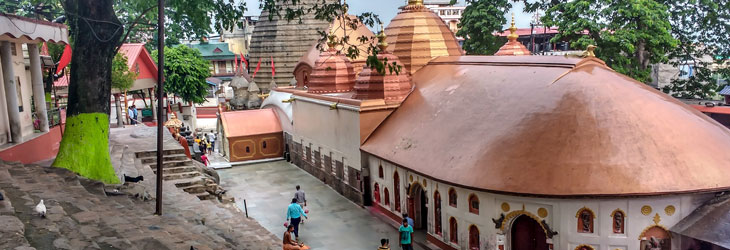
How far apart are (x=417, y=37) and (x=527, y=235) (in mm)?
12097

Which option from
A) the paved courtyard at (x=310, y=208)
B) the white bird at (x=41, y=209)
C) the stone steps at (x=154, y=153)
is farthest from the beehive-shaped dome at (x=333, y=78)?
the white bird at (x=41, y=209)

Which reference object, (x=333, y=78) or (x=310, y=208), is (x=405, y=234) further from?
(x=333, y=78)

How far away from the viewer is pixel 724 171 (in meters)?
13.4

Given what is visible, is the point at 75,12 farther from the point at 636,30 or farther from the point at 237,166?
the point at 636,30

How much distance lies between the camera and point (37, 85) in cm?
1581

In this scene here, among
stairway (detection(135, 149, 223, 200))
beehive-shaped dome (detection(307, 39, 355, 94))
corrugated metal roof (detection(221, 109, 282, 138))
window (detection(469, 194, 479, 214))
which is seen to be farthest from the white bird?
corrugated metal roof (detection(221, 109, 282, 138))

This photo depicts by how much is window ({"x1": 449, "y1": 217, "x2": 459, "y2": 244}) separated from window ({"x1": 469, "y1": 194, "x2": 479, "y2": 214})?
769 millimetres

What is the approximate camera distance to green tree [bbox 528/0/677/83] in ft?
80.7

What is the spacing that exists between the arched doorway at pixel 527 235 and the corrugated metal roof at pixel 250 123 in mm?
18077

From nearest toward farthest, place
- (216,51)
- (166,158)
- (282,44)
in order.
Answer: (166,158) → (282,44) → (216,51)

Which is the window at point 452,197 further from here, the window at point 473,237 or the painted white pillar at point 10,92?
the painted white pillar at point 10,92

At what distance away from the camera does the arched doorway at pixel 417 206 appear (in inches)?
694

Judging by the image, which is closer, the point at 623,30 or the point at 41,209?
the point at 41,209

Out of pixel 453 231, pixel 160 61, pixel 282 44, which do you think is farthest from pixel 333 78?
pixel 282 44
